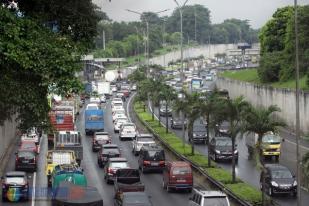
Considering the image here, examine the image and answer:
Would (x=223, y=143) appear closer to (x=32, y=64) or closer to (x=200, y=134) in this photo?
(x=200, y=134)

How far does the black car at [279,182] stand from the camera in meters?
39.3

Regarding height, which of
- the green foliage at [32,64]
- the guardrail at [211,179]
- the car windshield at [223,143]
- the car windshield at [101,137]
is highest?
the green foliage at [32,64]

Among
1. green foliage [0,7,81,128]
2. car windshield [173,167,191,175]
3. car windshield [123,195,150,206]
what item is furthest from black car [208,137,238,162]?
green foliage [0,7,81,128]

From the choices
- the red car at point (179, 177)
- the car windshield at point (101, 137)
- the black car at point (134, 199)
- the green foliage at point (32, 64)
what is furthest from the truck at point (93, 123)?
the green foliage at point (32, 64)

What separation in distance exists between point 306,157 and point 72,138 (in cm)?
3035

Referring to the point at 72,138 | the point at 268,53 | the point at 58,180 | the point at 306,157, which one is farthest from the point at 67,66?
the point at 268,53

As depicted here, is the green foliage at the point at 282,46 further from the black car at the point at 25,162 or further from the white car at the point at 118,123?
the black car at the point at 25,162

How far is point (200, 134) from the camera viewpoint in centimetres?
6444

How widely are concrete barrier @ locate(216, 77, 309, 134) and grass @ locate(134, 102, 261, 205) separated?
1122 centimetres

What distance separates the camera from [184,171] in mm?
41375

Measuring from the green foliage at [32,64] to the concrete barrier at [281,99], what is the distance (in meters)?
41.3

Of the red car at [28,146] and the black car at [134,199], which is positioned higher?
the black car at [134,199]

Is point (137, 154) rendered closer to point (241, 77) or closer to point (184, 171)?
point (184, 171)

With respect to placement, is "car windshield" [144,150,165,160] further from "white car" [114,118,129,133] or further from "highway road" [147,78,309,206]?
"white car" [114,118,129,133]
